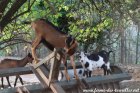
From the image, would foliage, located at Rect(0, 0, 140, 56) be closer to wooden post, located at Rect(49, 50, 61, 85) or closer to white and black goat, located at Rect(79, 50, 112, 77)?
white and black goat, located at Rect(79, 50, 112, 77)

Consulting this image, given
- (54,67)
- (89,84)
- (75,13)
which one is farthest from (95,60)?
(54,67)

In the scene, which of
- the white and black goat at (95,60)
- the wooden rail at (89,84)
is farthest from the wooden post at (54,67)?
the white and black goat at (95,60)

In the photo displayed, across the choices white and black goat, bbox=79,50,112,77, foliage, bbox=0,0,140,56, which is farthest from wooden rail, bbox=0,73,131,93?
white and black goat, bbox=79,50,112,77

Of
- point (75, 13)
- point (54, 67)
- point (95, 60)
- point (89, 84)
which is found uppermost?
point (75, 13)

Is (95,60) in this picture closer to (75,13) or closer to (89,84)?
(75,13)

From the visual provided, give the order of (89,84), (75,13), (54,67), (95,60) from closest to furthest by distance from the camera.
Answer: (54,67) → (89,84) → (75,13) → (95,60)

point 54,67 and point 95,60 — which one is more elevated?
point 54,67

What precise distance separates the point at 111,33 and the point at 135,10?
18.0ft

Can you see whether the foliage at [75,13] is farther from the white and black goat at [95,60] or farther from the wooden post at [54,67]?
the wooden post at [54,67]

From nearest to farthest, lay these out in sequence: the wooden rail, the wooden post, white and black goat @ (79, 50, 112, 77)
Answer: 1. the wooden post
2. the wooden rail
3. white and black goat @ (79, 50, 112, 77)

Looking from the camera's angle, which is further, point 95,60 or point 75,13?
point 95,60

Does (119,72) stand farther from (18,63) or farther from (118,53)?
(118,53)

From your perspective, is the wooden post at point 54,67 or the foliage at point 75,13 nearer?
the wooden post at point 54,67

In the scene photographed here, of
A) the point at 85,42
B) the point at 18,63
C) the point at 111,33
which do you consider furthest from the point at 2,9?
the point at 111,33
